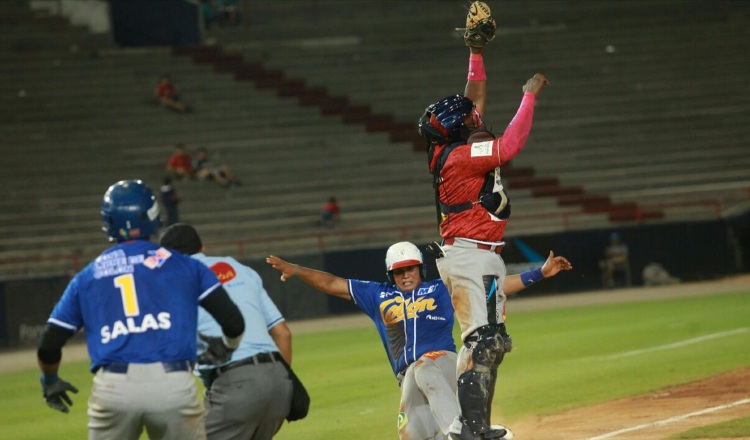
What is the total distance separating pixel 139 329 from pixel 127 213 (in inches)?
24.7

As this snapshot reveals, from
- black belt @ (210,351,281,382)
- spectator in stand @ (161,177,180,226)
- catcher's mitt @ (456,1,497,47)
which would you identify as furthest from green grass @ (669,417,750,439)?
spectator in stand @ (161,177,180,226)

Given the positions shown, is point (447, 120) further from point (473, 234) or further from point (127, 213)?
point (127, 213)

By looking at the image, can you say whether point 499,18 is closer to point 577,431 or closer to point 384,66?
point 384,66

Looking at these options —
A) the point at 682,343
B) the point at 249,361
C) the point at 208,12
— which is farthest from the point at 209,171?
the point at 249,361

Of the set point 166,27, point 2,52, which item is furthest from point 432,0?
point 2,52

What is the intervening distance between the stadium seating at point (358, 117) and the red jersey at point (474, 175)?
56.7 feet

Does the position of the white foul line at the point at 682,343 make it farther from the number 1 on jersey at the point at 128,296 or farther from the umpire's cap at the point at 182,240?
the number 1 on jersey at the point at 128,296

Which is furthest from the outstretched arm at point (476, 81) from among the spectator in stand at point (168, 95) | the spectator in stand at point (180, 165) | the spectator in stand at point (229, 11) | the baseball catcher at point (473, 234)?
the spectator in stand at point (229, 11)

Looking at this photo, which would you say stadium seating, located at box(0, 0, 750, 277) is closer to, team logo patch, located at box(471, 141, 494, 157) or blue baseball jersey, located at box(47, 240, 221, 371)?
team logo patch, located at box(471, 141, 494, 157)

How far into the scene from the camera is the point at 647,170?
30906mm

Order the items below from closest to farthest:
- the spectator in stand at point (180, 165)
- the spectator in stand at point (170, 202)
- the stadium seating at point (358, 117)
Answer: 1. the spectator in stand at point (170, 202)
2. the stadium seating at point (358, 117)
3. the spectator in stand at point (180, 165)

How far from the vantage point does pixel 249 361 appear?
20.2ft

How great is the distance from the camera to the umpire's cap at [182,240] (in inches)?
252

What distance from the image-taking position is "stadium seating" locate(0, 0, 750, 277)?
93.4ft
